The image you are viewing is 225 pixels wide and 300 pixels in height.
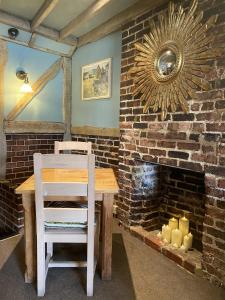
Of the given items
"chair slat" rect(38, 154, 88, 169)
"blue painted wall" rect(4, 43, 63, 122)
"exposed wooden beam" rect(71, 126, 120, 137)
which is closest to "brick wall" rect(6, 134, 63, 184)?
"blue painted wall" rect(4, 43, 63, 122)

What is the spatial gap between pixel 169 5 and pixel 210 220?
193 centimetres

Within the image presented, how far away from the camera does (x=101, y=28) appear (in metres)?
3.06

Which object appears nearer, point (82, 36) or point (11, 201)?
point (11, 201)

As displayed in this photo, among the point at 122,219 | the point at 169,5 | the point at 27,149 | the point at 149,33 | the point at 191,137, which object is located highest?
the point at 169,5

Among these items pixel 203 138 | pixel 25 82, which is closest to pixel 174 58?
pixel 203 138

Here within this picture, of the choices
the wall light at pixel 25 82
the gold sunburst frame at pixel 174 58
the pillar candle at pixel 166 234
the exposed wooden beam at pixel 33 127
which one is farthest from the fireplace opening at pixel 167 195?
the wall light at pixel 25 82

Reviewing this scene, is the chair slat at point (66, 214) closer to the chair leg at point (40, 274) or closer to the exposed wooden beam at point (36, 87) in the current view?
the chair leg at point (40, 274)

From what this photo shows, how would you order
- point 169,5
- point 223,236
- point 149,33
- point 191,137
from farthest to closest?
1. point 149,33
2. point 169,5
3. point 191,137
4. point 223,236

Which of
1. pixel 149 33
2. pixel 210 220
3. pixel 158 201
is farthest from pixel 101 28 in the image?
pixel 210 220

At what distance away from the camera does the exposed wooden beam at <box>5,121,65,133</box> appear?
330cm

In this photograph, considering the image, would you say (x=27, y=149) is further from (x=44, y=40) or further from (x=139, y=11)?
(x=139, y=11)

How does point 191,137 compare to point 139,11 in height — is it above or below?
below

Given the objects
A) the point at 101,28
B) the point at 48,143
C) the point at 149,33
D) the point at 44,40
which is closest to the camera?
the point at 149,33

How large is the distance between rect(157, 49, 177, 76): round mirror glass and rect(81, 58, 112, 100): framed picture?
0.98 m
